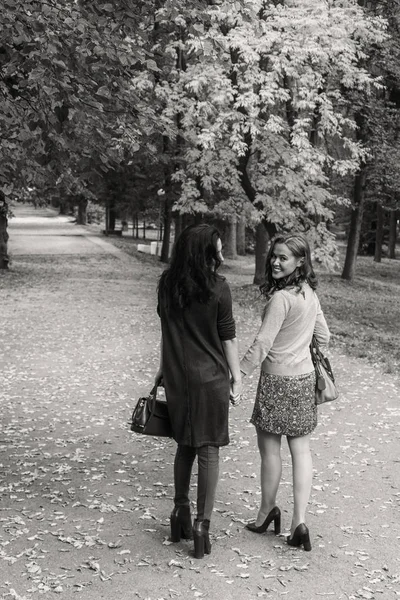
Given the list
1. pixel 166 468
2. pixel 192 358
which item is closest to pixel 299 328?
pixel 192 358

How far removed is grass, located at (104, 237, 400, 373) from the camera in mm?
13156

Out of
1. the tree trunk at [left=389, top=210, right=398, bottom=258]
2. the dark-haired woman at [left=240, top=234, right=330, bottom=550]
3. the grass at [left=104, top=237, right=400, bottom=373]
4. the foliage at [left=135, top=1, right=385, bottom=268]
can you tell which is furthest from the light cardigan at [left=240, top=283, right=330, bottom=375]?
the tree trunk at [left=389, top=210, right=398, bottom=258]

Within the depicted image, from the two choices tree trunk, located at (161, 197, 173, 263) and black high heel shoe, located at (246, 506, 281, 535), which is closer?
black high heel shoe, located at (246, 506, 281, 535)

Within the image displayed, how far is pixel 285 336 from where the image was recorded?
4602 mm

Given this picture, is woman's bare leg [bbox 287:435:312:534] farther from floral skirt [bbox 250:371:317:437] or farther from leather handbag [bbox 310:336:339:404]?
leather handbag [bbox 310:336:339:404]

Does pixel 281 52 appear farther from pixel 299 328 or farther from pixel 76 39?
pixel 299 328

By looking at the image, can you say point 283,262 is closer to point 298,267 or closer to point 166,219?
point 298,267

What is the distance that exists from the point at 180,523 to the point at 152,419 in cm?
70

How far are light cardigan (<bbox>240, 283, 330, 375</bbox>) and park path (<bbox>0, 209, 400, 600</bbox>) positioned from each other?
1.14 m

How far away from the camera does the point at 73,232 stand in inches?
2051

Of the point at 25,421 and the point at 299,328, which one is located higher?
the point at 299,328

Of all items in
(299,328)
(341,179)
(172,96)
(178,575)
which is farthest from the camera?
(341,179)

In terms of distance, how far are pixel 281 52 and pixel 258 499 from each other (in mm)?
12359

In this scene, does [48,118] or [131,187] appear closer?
[48,118]
